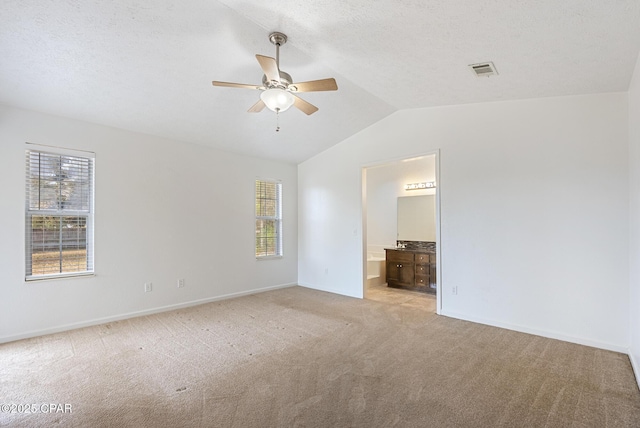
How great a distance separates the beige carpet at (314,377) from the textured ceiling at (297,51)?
8.98 feet

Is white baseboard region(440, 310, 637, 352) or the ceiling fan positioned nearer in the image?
the ceiling fan

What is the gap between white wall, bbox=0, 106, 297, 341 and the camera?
12.0 feet

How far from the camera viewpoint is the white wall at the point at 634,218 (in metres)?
2.72

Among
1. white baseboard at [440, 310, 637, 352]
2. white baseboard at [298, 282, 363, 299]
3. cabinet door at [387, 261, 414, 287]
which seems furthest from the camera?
cabinet door at [387, 261, 414, 287]

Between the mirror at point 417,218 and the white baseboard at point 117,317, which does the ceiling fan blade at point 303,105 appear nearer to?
the white baseboard at point 117,317

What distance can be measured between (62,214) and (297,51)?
3.52 metres

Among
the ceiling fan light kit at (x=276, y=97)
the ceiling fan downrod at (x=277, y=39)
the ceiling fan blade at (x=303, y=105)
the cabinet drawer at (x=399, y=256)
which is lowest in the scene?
the cabinet drawer at (x=399, y=256)

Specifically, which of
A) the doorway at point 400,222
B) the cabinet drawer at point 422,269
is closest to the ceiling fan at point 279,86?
the doorway at point 400,222

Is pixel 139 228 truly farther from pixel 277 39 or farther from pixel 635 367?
pixel 635 367

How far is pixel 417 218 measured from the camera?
22.4 feet

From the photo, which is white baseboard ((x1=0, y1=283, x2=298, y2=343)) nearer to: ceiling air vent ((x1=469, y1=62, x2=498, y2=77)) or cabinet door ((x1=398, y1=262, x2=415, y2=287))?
cabinet door ((x1=398, y1=262, x2=415, y2=287))

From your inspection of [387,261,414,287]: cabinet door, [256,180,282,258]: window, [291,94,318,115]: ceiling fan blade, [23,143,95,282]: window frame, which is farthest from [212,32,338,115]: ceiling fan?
[387,261,414,287]: cabinet door

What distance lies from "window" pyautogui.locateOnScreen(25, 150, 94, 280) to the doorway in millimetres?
4159

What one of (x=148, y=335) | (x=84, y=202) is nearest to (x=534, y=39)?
(x=148, y=335)
